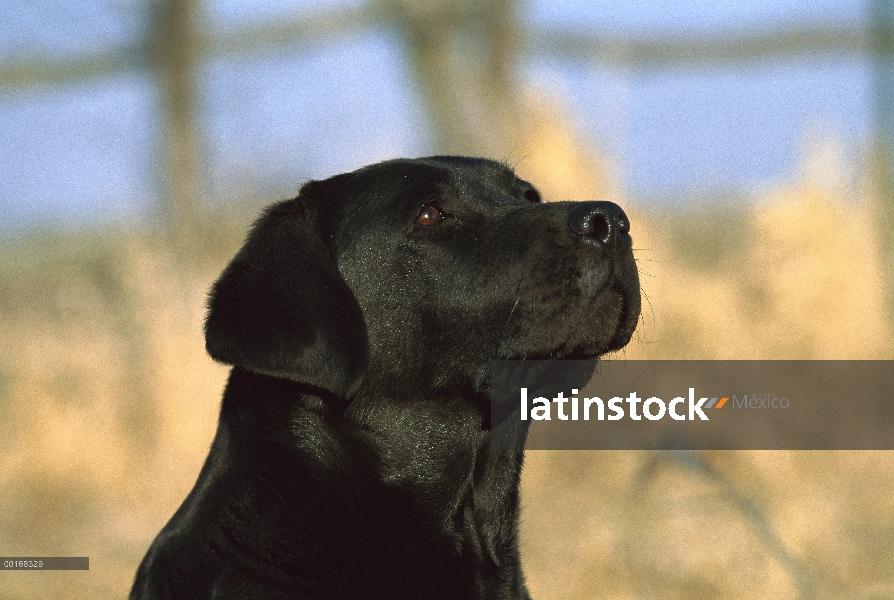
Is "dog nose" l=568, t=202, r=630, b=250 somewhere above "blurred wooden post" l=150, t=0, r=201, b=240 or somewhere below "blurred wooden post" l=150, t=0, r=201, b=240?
below

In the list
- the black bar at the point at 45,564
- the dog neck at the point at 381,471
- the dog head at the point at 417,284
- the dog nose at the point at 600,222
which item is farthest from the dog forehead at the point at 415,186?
the black bar at the point at 45,564

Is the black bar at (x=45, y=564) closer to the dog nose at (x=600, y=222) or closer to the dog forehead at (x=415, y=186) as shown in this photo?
the dog forehead at (x=415, y=186)

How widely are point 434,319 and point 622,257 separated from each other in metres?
0.63

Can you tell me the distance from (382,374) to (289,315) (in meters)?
0.40

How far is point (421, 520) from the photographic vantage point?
2.99 metres

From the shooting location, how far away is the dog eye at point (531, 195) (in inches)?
143

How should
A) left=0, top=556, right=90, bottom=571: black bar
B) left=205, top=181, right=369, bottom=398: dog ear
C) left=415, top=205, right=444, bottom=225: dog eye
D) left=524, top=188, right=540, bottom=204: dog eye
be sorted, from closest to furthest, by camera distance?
1. left=205, top=181, right=369, bottom=398: dog ear
2. left=415, top=205, right=444, bottom=225: dog eye
3. left=524, top=188, right=540, bottom=204: dog eye
4. left=0, top=556, right=90, bottom=571: black bar

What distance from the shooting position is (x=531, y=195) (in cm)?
368

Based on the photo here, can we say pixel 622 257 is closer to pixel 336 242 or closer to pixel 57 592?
pixel 336 242

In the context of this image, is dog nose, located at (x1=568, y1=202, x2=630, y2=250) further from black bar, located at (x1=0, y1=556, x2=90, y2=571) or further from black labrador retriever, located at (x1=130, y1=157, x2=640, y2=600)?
black bar, located at (x1=0, y1=556, x2=90, y2=571)

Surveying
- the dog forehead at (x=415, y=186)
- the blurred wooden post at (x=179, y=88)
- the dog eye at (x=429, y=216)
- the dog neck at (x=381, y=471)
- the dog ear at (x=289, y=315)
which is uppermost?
the blurred wooden post at (x=179, y=88)

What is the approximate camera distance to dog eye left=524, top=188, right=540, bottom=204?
3643 mm

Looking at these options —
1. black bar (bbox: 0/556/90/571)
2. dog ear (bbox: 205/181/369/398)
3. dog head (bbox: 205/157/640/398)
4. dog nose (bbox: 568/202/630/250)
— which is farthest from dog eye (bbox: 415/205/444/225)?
black bar (bbox: 0/556/90/571)

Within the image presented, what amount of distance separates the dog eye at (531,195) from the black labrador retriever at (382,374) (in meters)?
0.35
